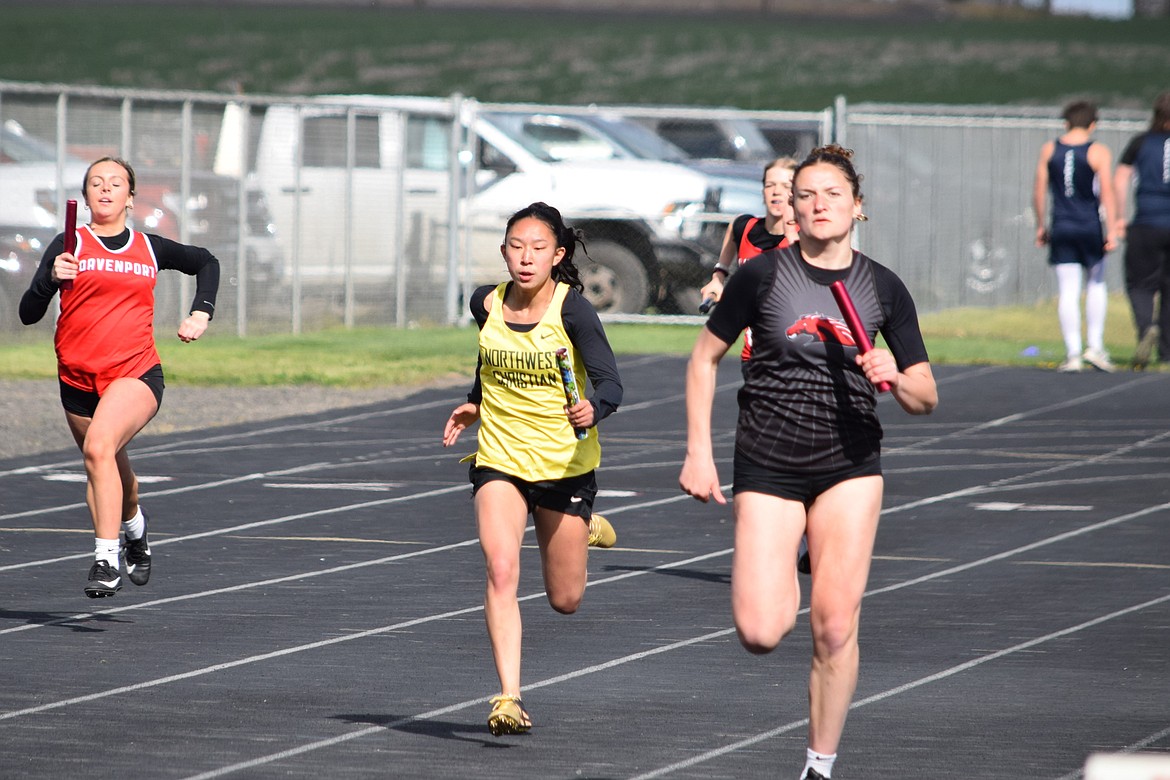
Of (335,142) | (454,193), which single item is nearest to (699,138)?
(454,193)

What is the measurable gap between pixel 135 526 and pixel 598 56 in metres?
54.5

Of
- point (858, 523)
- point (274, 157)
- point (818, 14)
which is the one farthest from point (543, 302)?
point (818, 14)

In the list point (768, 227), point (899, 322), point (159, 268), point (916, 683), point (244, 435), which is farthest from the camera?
point (244, 435)

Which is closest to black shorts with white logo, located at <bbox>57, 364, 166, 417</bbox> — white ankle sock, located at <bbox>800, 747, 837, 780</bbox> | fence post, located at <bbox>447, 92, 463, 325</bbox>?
white ankle sock, located at <bbox>800, 747, 837, 780</bbox>

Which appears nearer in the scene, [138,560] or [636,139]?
[138,560]

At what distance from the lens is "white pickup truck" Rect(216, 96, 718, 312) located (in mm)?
21547

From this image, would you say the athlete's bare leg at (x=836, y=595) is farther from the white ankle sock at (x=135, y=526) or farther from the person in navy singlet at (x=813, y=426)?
the white ankle sock at (x=135, y=526)

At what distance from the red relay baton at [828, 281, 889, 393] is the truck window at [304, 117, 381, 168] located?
54.2 feet

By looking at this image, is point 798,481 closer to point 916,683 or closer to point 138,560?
point 916,683

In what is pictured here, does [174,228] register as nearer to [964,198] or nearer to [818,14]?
[964,198]

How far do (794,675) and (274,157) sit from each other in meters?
14.9

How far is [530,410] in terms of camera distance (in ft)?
22.6

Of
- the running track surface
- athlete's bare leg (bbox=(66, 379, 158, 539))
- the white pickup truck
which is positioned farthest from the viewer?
the white pickup truck

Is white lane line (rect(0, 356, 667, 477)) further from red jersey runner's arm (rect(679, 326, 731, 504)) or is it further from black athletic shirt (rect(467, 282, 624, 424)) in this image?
red jersey runner's arm (rect(679, 326, 731, 504))
